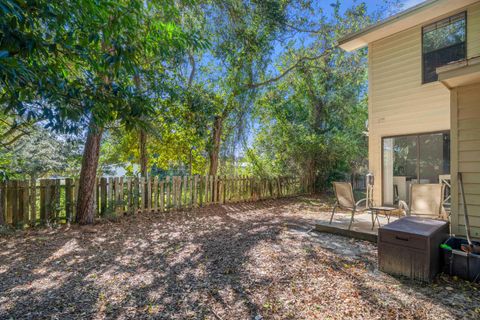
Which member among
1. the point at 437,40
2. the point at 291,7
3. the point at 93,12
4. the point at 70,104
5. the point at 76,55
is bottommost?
the point at 70,104

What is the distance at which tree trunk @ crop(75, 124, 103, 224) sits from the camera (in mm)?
5551

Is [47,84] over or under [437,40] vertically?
under

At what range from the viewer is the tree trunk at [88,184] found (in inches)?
219

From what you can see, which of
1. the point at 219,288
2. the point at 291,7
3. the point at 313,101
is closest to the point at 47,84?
the point at 219,288

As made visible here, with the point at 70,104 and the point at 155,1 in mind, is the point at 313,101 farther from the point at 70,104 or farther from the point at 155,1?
the point at 70,104

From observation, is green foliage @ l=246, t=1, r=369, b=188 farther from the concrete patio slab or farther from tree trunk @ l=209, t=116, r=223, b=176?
the concrete patio slab

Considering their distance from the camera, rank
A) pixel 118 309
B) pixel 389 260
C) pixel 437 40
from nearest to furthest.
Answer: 1. pixel 118 309
2. pixel 389 260
3. pixel 437 40

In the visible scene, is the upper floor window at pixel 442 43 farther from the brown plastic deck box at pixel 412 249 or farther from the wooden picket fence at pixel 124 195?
the wooden picket fence at pixel 124 195

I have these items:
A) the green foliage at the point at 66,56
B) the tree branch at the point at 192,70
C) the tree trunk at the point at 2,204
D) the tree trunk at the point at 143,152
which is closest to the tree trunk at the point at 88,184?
the tree trunk at the point at 2,204

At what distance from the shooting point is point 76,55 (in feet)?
8.55

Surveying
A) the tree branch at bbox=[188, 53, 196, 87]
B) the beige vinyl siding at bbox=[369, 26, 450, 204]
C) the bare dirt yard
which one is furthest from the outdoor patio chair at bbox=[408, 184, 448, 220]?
the tree branch at bbox=[188, 53, 196, 87]

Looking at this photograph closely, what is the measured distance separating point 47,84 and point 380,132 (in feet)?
24.0

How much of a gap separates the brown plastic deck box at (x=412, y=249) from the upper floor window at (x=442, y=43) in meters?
4.65

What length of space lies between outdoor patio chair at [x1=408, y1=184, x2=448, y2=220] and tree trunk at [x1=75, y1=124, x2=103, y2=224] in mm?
6153
